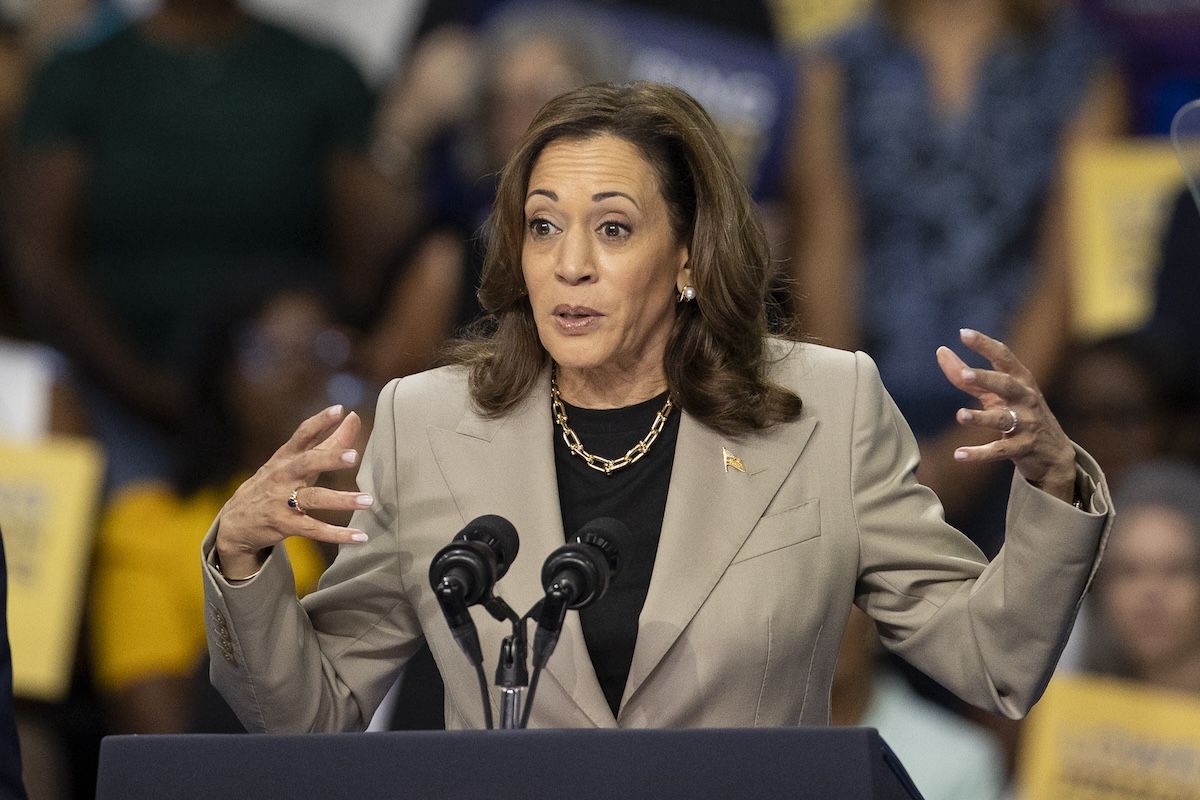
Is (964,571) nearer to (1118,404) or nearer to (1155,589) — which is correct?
(1155,589)

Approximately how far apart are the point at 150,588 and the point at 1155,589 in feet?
8.46

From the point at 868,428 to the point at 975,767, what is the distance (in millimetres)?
2168

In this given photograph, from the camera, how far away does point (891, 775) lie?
2064 mm

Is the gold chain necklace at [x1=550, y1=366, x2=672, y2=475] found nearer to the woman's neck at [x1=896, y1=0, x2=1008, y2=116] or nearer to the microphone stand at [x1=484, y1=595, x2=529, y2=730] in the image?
the microphone stand at [x1=484, y1=595, x2=529, y2=730]

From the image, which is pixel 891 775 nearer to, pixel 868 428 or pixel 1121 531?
pixel 868 428

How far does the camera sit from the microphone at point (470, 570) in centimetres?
223

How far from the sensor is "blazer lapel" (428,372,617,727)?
2.60 m

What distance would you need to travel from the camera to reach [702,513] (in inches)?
105

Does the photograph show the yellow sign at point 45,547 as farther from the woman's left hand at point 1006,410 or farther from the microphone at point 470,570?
the woman's left hand at point 1006,410

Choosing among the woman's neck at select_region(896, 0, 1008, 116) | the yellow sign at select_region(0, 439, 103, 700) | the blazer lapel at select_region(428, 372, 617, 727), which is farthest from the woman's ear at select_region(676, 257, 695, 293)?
the woman's neck at select_region(896, 0, 1008, 116)

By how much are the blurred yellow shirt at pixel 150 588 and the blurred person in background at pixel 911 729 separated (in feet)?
4.47

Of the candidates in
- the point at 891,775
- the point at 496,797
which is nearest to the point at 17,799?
the point at 496,797

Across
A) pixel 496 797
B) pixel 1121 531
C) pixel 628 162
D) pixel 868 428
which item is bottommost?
pixel 1121 531

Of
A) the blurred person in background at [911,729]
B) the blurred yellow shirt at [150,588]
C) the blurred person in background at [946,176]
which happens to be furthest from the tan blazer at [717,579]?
the blurred person in background at [946,176]
